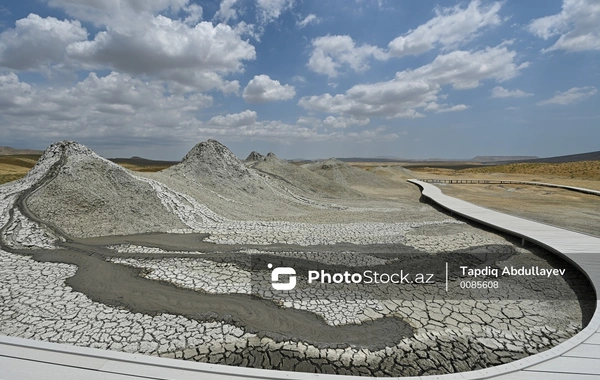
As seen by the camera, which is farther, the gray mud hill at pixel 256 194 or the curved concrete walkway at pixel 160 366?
the gray mud hill at pixel 256 194

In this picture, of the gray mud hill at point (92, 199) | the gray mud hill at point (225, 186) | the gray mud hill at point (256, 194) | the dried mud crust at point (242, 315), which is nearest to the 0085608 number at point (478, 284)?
the dried mud crust at point (242, 315)

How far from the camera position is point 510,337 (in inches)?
202

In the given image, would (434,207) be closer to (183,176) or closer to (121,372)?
(183,176)

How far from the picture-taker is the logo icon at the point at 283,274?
23.4ft

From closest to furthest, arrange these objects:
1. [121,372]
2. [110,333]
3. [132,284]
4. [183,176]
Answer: [121,372], [110,333], [132,284], [183,176]

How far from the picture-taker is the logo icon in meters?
7.12

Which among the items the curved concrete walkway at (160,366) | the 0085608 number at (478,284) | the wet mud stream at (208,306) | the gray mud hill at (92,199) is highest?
the gray mud hill at (92,199)

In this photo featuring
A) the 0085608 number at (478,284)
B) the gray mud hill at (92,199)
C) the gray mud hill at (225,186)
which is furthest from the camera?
the gray mud hill at (225,186)

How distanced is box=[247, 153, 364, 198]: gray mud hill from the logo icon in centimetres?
2155

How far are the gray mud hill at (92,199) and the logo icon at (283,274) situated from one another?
7.15 m

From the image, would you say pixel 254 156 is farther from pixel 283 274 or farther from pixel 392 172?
pixel 283 274

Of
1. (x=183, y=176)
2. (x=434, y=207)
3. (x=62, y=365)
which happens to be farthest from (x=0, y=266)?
(x=434, y=207)

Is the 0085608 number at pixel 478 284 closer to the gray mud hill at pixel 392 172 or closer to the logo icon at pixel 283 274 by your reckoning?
the logo icon at pixel 283 274

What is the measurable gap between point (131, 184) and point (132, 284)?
986cm
